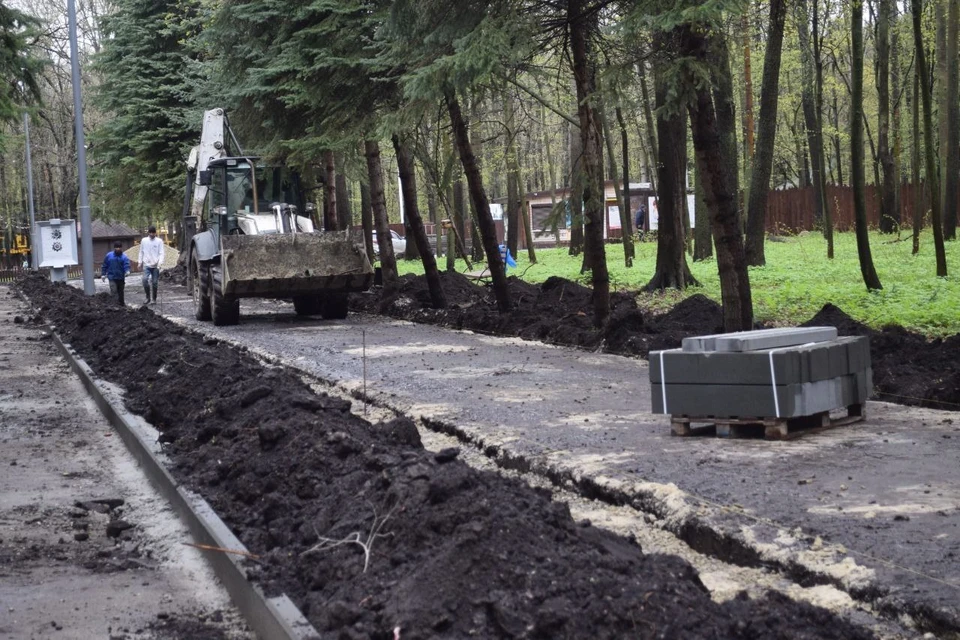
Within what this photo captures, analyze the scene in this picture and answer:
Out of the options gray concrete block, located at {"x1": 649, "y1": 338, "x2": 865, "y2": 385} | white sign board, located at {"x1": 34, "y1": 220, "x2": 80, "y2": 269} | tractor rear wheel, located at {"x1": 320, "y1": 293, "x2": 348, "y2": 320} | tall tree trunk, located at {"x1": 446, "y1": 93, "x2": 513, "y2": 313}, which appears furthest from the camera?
white sign board, located at {"x1": 34, "y1": 220, "x2": 80, "y2": 269}

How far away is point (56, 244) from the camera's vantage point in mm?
44125

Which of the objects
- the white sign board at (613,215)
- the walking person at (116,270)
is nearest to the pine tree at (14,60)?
the walking person at (116,270)

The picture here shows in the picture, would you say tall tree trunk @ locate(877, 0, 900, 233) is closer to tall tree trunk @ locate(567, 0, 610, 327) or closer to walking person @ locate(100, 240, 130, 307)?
tall tree trunk @ locate(567, 0, 610, 327)

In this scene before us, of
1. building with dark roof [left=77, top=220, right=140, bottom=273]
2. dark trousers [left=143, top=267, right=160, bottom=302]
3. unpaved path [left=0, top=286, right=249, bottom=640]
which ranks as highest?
building with dark roof [left=77, top=220, right=140, bottom=273]

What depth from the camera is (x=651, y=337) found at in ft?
52.8

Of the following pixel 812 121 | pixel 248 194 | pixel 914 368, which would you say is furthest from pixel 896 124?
pixel 914 368

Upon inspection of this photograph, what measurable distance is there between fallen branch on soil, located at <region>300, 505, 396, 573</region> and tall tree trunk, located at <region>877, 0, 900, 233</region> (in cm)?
2027

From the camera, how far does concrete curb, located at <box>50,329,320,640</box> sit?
5.23 metres

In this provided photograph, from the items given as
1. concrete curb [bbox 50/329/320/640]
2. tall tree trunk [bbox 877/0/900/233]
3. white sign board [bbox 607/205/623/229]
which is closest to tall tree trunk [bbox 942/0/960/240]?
tall tree trunk [bbox 877/0/900/233]

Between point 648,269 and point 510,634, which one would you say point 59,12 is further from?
point 510,634

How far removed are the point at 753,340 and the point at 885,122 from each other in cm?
2228

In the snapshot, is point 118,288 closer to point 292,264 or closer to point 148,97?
point 292,264

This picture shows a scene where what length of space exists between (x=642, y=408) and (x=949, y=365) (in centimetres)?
331

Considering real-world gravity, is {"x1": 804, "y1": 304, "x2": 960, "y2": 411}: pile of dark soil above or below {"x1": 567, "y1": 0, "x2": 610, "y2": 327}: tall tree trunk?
below
